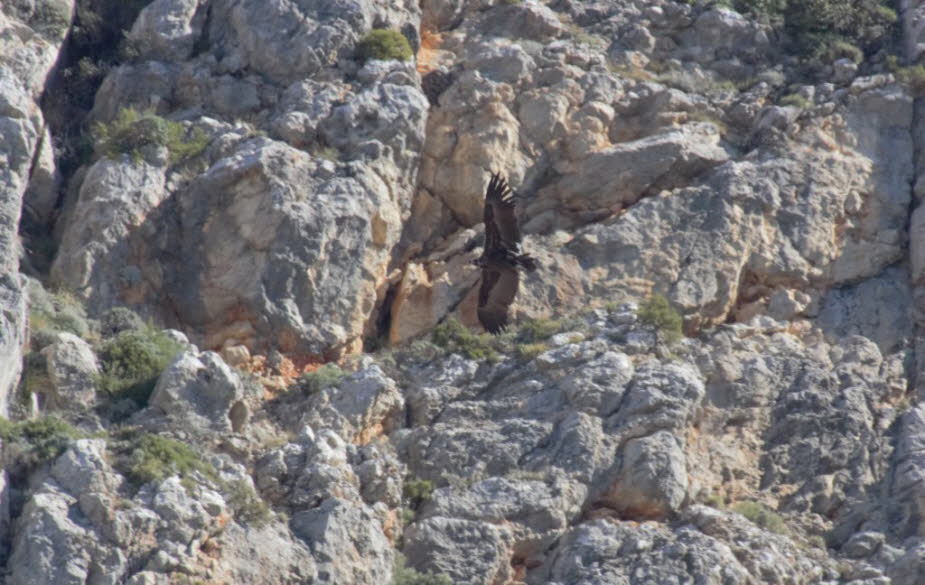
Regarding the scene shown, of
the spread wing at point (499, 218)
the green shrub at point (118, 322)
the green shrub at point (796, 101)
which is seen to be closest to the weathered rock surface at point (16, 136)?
the green shrub at point (118, 322)

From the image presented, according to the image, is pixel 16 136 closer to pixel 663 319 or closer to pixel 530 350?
pixel 530 350

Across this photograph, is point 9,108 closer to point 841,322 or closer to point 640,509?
point 640,509

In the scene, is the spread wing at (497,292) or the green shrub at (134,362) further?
the spread wing at (497,292)

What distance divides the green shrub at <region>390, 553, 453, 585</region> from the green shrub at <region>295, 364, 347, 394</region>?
361 centimetres

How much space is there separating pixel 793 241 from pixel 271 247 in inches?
336

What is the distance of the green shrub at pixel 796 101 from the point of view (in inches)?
1431

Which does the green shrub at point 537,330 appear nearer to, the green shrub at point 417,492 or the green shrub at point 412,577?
the green shrub at point 417,492

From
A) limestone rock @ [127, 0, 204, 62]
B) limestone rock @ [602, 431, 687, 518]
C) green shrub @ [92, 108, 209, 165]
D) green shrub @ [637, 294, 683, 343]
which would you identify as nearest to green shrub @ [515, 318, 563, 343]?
green shrub @ [637, 294, 683, 343]

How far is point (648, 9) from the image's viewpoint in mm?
38594

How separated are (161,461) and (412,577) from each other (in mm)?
3572

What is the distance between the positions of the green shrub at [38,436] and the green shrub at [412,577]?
175 inches

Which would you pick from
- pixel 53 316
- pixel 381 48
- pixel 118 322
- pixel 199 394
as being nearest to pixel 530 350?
pixel 199 394

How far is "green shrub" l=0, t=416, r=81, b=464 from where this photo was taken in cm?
2666

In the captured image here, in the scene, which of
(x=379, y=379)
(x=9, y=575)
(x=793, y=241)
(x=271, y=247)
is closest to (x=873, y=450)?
(x=793, y=241)
